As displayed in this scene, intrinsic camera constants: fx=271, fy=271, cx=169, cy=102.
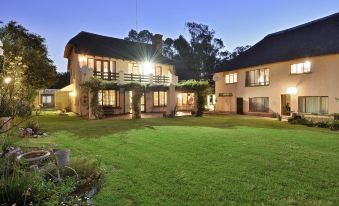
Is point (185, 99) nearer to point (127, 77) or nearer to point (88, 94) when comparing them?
point (127, 77)

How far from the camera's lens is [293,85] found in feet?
77.5

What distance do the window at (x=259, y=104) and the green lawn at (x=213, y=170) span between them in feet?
50.6

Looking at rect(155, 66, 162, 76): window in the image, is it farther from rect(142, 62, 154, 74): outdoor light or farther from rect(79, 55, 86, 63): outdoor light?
rect(79, 55, 86, 63): outdoor light

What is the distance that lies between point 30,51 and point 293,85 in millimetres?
23492

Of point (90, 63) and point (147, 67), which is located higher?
point (147, 67)

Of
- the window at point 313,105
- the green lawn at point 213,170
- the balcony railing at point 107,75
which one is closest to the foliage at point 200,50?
the balcony railing at point 107,75

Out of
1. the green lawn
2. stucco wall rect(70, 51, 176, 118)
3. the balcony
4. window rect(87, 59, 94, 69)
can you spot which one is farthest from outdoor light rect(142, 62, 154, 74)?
the green lawn

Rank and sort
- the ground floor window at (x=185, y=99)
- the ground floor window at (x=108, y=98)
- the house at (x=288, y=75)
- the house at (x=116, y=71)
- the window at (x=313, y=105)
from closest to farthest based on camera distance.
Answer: the house at (x=288, y=75) → the window at (x=313, y=105) → the house at (x=116, y=71) → the ground floor window at (x=108, y=98) → the ground floor window at (x=185, y=99)

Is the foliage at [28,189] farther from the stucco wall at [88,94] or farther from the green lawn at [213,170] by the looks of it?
the stucco wall at [88,94]

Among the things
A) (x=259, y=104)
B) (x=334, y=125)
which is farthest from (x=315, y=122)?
(x=259, y=104)

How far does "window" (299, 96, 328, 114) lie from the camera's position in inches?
838

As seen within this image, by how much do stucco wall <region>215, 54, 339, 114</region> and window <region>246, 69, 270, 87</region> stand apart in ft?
1.23

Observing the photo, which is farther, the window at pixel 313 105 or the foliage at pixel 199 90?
the foliage at pixel 199 90

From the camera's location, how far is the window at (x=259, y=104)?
26.8m
